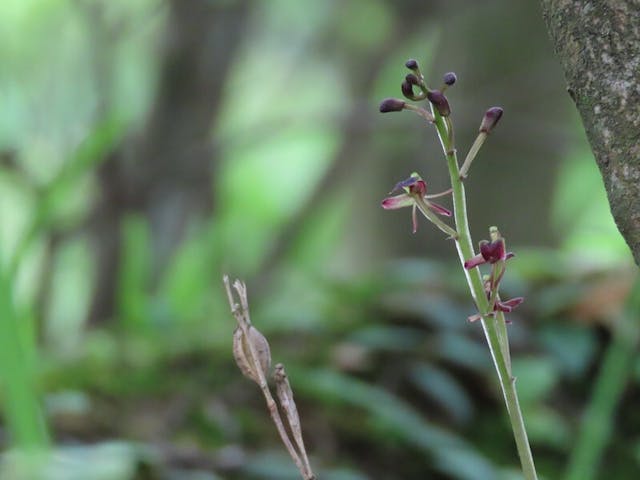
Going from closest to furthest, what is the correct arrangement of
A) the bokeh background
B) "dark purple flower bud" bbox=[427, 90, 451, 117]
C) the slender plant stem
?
"dark purple flower bud" bbox=[427, 90, 451, 117]
the slender plant stem
the bokeh background

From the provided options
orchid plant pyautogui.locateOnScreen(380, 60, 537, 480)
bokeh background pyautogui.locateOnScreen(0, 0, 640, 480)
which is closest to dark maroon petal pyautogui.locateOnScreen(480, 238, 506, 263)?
orchid plant pyautogui.locateOnScreen(380, 60, 537, 480)

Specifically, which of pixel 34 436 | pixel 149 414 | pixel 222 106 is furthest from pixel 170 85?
pixel 34 436

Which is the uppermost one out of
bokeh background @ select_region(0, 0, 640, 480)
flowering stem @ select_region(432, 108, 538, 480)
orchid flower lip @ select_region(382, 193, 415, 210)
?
bokeh background @ select_region(0, 0, 640, 480)

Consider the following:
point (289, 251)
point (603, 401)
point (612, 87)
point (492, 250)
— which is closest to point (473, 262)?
point (492, 250)

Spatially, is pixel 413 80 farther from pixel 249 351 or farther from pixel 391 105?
pixel 249 351

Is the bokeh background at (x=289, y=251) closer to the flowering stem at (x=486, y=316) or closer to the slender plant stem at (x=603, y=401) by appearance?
the slender plant stem at (x=603, y=401)

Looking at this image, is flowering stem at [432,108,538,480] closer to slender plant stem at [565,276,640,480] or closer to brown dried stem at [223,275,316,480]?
brown dried stem at [223,275,316,480]

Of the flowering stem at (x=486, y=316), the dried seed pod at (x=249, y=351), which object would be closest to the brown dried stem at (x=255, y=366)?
the dried seed pod at (x=249, y=351)
